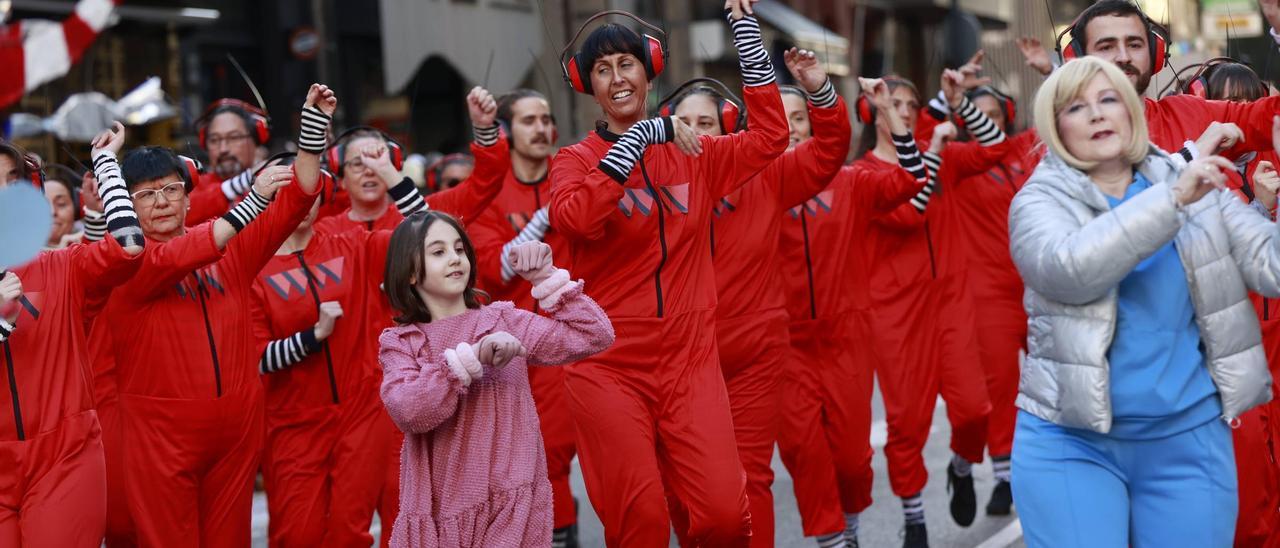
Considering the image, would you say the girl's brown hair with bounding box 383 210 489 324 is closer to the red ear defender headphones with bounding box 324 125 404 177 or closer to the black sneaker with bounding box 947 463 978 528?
the red ear defender headphones with bounding box 324 125 404 177

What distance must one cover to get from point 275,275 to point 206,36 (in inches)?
446

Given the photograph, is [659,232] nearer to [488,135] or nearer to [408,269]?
[408,269]

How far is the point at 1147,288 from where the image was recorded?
15.0ft

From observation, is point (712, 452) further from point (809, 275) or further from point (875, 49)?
point (875, 49)

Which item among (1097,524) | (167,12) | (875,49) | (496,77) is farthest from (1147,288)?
(875,49)

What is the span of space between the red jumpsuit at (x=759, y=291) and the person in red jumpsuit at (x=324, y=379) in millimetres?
1375

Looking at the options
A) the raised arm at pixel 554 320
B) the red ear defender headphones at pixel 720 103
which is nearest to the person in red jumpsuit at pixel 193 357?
the raised arm at pixel 554 320

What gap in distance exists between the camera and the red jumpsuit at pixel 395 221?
7477mm

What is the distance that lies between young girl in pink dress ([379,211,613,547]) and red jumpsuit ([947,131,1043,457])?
168 inches

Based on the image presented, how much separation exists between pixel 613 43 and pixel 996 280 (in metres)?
3.78

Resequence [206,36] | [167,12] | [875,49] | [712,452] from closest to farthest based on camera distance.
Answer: [712,452], [167,12], [206,36], [875,49]

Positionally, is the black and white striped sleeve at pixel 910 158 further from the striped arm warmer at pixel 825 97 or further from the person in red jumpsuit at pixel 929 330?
the striped arm warmer at pixel 825 97

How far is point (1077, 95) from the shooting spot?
467 cm

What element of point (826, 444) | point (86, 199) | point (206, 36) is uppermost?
point (206, 36)
